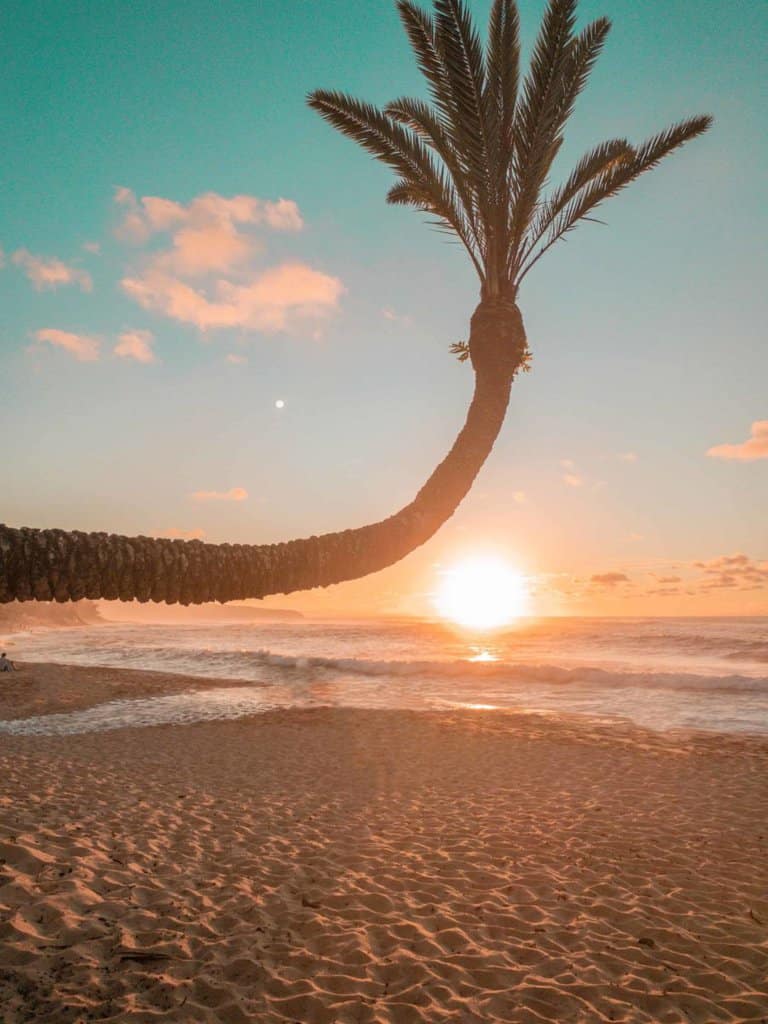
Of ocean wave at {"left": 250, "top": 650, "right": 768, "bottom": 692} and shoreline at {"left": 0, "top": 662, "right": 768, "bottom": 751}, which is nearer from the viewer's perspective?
shoreline at {"left": 0, "top": 662, "right": 768, "bottom": 751}

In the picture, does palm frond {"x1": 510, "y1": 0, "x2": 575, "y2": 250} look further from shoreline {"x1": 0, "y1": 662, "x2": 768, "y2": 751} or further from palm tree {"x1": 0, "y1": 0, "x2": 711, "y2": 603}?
shoreline {"x1": 0, "y1": 662, "x2": 768, "y2": 751}

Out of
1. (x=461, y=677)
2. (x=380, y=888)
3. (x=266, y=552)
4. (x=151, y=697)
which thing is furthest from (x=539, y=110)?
(x=461, y=677)

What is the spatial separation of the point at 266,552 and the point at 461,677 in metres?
20.8

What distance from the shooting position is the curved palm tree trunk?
418cm

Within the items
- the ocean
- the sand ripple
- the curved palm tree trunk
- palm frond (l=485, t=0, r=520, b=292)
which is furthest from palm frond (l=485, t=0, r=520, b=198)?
the ocean

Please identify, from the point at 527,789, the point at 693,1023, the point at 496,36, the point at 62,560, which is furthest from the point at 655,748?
the point at 496,36

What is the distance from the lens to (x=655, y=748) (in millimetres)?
12164

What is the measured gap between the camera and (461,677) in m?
24.7

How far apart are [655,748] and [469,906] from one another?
8.30 metres

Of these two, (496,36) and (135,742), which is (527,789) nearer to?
(135,742)

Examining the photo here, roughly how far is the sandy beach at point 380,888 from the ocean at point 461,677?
214 inches

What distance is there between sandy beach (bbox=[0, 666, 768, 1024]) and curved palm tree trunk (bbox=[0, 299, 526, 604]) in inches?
97.8

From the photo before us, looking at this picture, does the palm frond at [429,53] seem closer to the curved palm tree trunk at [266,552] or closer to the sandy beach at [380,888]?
the curved palm tree trunk at [266,552]

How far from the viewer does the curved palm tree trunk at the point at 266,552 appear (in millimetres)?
4180
